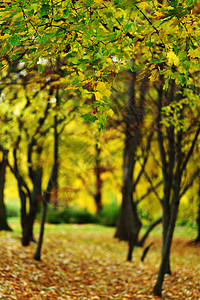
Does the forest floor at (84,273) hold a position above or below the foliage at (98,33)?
below

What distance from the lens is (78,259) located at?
11.1 metres

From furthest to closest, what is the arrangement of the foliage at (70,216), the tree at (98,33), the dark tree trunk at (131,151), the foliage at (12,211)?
the foliage at (12,211) → the foliage at (70,216) → the dark tree trunk at (131,151) → the tree at (98,33)

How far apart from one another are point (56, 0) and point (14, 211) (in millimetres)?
27918

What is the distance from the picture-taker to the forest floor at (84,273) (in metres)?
7.24

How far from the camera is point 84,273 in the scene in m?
9.51

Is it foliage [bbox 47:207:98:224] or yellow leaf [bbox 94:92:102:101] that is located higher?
yellow leaf [bbox 94:92:102:101]

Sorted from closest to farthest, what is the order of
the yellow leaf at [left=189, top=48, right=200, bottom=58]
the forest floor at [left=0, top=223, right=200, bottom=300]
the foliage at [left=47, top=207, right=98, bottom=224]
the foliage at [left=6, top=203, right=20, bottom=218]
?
the yellow leaf at [left=189, top=48, right=200, bottom=58]
the forest floor at [left=0, top=223, right=200, bottom=300]
the foliage at [left=47, top=207, right=98, bottom=224]
the foliage at [left=6, top=203, right=20, bottom=218]

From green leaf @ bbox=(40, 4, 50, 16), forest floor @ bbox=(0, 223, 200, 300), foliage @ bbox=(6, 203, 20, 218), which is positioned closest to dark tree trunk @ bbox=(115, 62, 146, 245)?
forest floor @ bbox=(0, 223, 200, 300)

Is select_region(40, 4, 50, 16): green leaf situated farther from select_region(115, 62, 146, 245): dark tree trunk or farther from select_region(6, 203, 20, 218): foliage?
select_region(6, 203, 20, 218): foliage

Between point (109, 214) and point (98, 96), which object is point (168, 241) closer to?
point (98, 96)

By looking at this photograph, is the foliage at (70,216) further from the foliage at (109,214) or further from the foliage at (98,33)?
the foliage at (98,33)

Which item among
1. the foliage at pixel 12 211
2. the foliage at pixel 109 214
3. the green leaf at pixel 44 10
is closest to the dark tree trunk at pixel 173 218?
the green leaf at pixel 44 10

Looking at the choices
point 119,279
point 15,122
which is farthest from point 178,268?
point 15,122

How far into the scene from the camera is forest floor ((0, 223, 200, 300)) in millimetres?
7238
